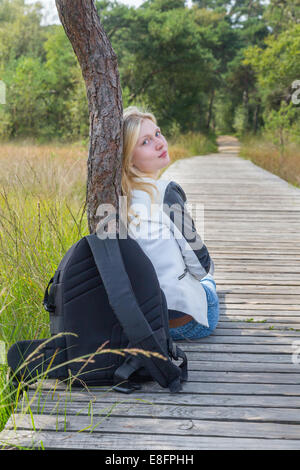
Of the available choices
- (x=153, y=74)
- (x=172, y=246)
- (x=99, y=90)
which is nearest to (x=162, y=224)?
(x=172, y=246)

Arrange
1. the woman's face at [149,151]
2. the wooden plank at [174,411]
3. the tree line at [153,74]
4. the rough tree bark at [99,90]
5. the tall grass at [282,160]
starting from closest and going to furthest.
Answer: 1. the wooden plank at [174,411]
2. the rough tree bark at [99,90]
3. the woman's face at [149,151]
4. the tall grass at [282,160]
5. the tree line at [153,74]

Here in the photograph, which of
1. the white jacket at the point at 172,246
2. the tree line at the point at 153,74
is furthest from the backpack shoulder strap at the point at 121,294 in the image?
the tree line at the point at 153,74

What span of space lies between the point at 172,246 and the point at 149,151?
0.50 meters

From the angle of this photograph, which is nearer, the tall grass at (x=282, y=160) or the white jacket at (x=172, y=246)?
the white jacket at (x=172, y=246)

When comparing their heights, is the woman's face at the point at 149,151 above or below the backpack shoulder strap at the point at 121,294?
above

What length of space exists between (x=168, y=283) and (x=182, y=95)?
24.1 metres

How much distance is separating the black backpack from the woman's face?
0.60m

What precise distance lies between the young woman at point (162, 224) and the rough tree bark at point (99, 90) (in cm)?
8

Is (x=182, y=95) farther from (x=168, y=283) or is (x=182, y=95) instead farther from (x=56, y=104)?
(x=168, y=283)

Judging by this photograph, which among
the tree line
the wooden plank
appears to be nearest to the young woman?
the wooden plank

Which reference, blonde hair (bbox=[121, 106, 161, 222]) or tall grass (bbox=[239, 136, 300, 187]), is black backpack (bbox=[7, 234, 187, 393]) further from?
tall grass (bbox=[239, 136, 300, 187])

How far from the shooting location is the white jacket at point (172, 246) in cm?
238

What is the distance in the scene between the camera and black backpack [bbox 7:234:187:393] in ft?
6.32

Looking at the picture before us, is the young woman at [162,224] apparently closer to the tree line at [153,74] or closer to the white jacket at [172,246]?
the white jacket at [172,246]
